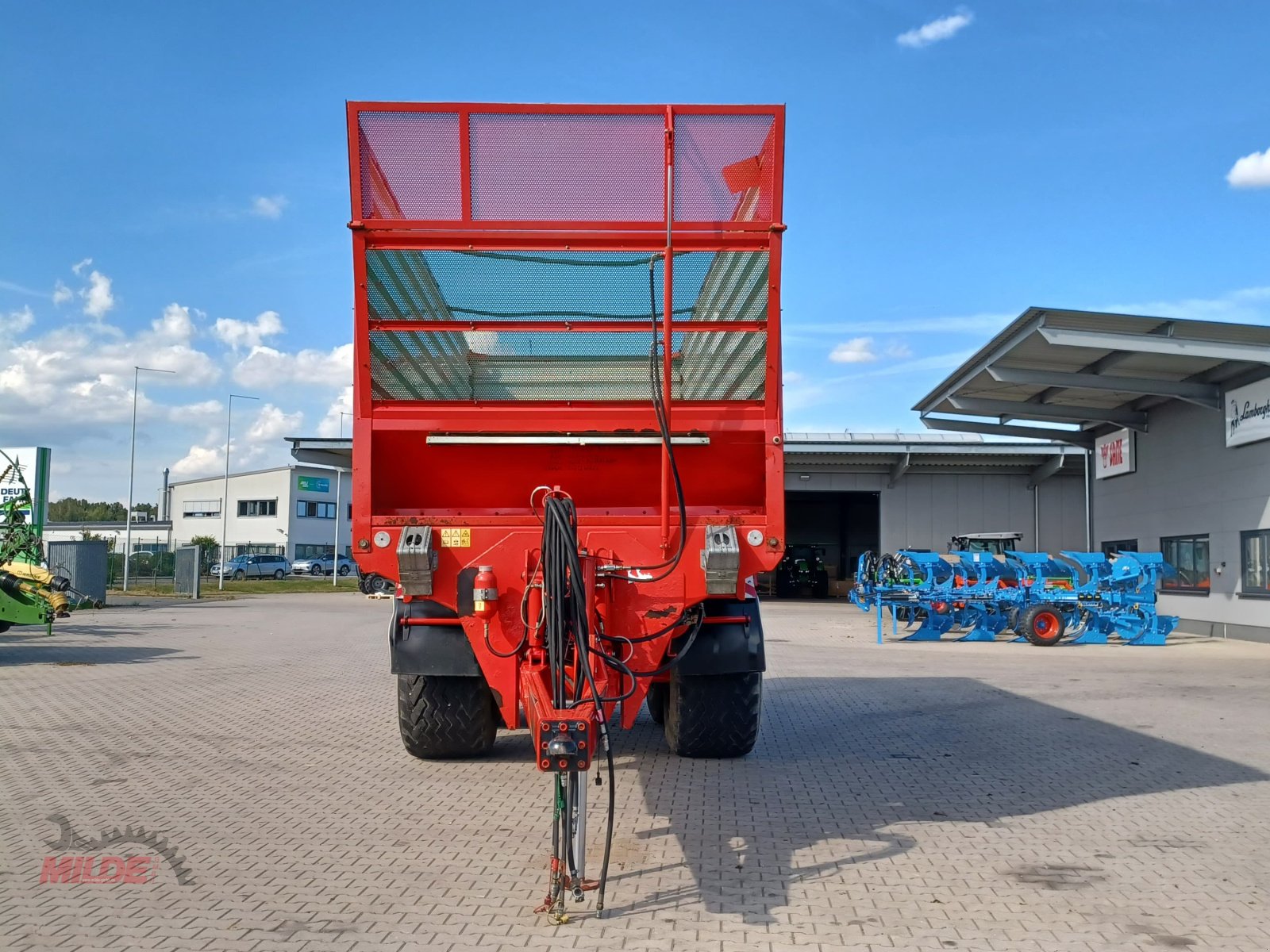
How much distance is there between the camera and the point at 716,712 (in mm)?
7605

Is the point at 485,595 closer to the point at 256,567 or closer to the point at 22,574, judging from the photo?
the point at 22,574

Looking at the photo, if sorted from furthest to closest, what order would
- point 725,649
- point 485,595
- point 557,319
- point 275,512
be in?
point 275,512
point 725,649
point 557,319
point 485,595

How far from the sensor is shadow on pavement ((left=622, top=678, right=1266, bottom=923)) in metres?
5.52

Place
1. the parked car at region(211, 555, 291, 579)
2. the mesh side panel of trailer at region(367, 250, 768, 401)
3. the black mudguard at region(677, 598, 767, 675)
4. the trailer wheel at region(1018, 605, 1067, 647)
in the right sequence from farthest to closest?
the parked car at region(211, 555, 291, 579), the trailer wheel at region(1018, 605, 1067, 647), the black mudguard at region(677, 598, 767, 675), the mesh side panel of trailer at region(367, 250, 768, 401)

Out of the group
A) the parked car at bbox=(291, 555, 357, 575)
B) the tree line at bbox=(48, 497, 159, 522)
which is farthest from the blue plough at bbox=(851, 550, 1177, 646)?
the tree line at bbox=(48, 497, 159, 522)

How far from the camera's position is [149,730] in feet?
30.8

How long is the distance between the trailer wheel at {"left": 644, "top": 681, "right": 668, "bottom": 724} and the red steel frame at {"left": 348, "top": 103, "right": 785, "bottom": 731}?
7.93 feet

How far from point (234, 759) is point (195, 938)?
159 inches

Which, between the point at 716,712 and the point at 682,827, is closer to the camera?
the point at 682,827

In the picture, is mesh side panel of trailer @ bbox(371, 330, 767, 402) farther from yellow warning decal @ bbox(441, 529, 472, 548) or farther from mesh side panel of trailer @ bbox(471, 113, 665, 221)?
yellow warning decal @ bbox(441, 529, 472, 548)

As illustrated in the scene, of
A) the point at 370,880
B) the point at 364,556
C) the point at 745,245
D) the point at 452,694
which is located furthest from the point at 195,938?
the point at 745,245

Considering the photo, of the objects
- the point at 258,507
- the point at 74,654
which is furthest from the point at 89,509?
the point at 74,654

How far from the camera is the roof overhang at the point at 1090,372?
18.2 meters

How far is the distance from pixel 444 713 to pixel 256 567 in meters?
52.7
